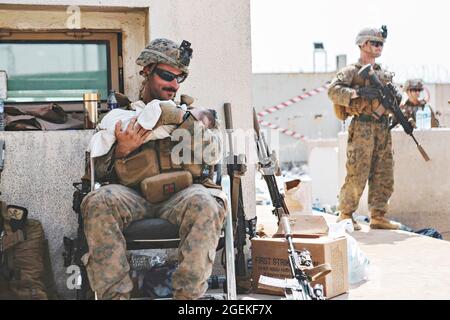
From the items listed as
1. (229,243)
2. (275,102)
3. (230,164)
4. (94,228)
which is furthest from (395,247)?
(275,102)

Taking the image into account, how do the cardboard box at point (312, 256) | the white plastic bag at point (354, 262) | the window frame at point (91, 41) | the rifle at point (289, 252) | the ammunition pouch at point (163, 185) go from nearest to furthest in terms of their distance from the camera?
the rifle at point (289, 252)
the ammunition pouch at point (163, 185)
the cardboard box at point (312, 256)
the white plastic bag at point (354, 262)
the window frame at point (91, 41)

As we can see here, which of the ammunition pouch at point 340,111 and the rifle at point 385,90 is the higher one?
the rifle at point 385,90

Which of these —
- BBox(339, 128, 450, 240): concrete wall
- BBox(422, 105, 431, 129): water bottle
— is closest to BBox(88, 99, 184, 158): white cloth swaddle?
BBox(339, 128, 450, 240): concrete wall

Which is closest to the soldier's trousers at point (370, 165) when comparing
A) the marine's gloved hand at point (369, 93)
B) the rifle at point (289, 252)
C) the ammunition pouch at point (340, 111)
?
the ammunition pouch at point (340, 111)

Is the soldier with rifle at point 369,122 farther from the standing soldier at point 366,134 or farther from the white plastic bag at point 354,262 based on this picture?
the white plastic bag at point 354,262

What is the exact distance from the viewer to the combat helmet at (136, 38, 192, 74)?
3.71 meters

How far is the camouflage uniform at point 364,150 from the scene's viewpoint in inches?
261

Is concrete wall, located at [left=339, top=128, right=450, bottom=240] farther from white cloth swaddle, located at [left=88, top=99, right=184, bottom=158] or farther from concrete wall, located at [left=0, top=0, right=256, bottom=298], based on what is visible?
white cloth swaddle, located at [left=88, top=99, right=184, bottom=158]

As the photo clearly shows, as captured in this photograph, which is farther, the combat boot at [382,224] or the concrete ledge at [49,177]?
the combat boot at [382,224]

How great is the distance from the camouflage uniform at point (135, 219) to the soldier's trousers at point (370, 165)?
3.50m

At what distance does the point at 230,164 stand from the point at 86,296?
120 cm

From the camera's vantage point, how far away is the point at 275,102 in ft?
66.7

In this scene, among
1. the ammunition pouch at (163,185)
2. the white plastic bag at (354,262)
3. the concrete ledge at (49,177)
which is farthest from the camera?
the white plastic bag at (354,262)

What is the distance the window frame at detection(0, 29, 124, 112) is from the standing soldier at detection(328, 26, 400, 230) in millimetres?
2674
